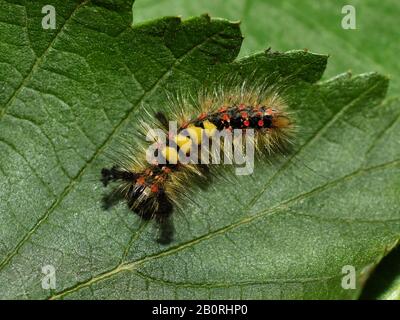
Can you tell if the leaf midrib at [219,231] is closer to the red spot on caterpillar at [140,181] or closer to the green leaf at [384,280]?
the green leaf at [384,280]

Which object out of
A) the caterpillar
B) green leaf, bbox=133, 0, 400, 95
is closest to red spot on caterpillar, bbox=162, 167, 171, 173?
the caterpillar

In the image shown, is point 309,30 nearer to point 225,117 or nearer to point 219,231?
point 225,117

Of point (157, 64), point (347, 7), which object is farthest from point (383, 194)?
point (347, 7)

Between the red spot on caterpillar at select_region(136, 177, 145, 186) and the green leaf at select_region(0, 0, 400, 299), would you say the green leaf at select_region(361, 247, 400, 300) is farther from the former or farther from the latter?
the red spot on caterpillar at select_region(136, 177, 145, 186)

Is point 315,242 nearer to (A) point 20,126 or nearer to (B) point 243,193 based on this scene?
(B) point 243,193

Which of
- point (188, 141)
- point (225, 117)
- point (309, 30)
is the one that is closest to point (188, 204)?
point (188, 141)

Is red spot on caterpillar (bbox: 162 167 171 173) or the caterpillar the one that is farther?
red spot on caterpillar (bbox: 162 167 171 173)
